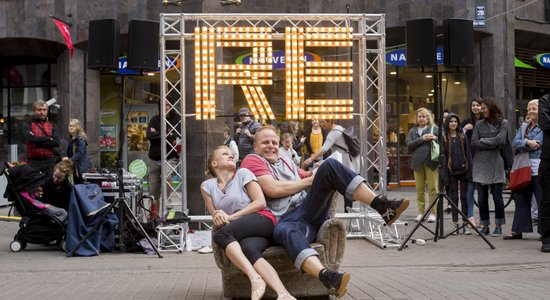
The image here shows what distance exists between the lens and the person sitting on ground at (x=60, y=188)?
1089cm

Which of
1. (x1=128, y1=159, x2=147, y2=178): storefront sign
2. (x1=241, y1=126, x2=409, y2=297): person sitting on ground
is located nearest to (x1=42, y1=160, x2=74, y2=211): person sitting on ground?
(x1=241, y1=126, x2=409, y2=297): person sitting on ground

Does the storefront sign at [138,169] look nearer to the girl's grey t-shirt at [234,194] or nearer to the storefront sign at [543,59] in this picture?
the storefront sign at [543,59]

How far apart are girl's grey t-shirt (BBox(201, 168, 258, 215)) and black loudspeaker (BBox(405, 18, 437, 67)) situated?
5.25 meters

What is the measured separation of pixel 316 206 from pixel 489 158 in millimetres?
5788

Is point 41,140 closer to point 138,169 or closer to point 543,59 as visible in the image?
point 138,169

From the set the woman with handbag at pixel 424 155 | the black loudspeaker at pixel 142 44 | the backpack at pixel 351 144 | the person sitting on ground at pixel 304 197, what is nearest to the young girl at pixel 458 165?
the woman with handbag at pixel 424 155

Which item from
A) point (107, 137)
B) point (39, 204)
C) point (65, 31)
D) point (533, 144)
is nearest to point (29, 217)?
point (39, 204)

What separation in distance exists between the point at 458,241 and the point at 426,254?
55.0 inches

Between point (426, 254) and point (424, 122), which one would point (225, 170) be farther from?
point (424, 122)

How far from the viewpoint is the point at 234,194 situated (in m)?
6.79

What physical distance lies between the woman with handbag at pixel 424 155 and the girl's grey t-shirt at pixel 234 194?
6406mm

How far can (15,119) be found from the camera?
84.0ft

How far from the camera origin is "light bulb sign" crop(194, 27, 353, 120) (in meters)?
11.1

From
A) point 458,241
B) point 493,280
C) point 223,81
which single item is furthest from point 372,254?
point 223,81
